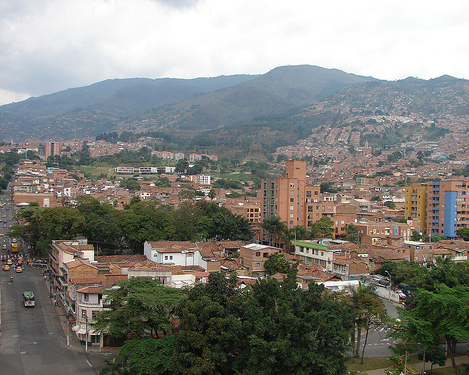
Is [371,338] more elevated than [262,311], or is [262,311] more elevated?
[262,311]

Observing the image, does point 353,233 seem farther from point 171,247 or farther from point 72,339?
point 72,339

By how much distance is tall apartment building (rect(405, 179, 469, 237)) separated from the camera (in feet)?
178

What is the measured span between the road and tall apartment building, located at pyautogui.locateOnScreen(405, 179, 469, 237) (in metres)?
43.5

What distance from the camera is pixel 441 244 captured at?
4328 cm

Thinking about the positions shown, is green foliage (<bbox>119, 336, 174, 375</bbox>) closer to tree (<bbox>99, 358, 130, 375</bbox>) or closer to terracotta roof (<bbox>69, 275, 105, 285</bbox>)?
tree (<bbox>99, 358, 130, 375</bbox>)

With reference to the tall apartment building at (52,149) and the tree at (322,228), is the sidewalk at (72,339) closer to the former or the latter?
the tree at (322,228)

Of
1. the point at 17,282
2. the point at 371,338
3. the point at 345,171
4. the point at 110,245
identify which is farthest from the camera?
the point at 345,171

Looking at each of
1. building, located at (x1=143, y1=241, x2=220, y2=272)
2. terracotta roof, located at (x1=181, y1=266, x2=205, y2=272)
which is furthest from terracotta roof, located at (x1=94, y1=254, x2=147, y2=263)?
terracotta roof, located at (x1=181, y1=266, x2=205, y2=272)

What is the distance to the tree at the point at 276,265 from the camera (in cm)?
3344

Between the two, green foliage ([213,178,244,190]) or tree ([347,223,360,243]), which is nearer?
tree ([347,223,360,243])

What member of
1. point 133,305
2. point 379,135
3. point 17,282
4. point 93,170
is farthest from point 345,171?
point 133,305

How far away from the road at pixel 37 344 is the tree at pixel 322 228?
25.3 metres

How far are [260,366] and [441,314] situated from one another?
801 cm

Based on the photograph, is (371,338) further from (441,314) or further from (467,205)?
(467,205)
